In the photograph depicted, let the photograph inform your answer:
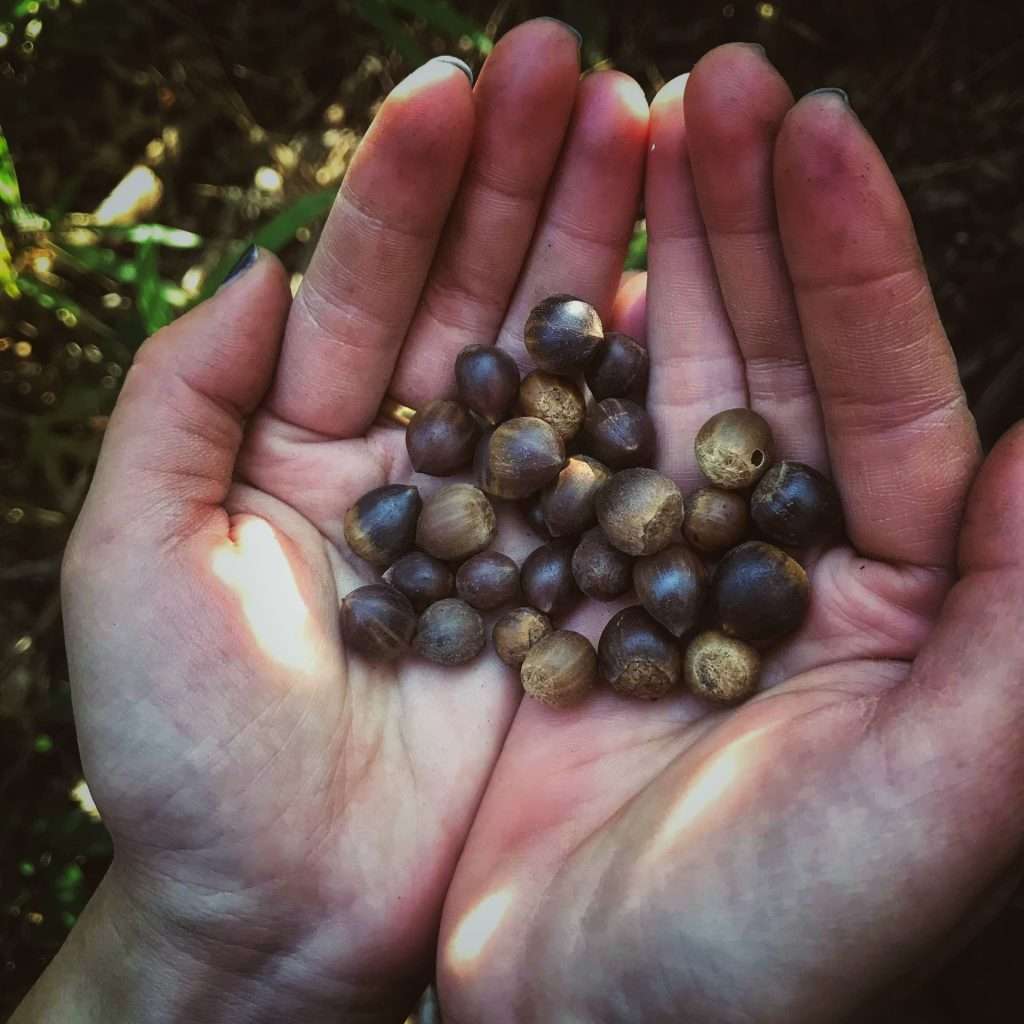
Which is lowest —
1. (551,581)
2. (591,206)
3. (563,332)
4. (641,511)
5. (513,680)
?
(513,680)

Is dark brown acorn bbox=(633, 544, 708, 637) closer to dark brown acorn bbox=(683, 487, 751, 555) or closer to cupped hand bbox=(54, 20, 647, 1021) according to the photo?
dark brown acorn bbox=(683, 487, 751, 555)

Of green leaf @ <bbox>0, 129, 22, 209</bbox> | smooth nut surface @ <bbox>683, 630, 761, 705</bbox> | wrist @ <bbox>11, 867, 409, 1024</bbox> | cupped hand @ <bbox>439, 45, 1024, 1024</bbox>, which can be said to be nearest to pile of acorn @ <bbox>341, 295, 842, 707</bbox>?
smooth nut surface @ <bbox>683, 630, 761, 705</bbox>

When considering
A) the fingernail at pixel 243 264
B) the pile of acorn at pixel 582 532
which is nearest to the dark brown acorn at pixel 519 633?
the pile of acorn at pixel 582 532

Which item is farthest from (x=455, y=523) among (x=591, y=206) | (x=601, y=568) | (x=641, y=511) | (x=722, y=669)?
(x=591, y=206)

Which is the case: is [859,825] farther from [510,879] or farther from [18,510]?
[18,510]

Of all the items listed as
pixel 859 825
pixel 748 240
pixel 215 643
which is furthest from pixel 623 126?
pixel 859 825

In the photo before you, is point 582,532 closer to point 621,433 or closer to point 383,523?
point 621,433
